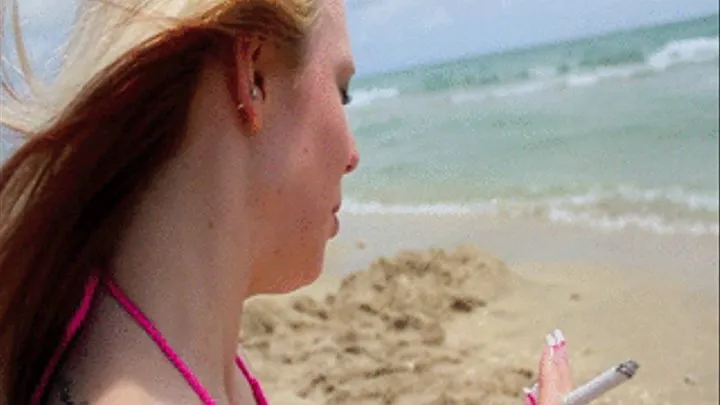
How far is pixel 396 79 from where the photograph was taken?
554 inches

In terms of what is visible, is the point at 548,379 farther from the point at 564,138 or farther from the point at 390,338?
the point at 564,138

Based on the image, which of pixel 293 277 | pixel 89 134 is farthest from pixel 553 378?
pixel 89 134

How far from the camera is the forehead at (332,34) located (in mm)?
954

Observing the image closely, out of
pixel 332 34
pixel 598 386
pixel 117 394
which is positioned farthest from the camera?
pixel 598 386

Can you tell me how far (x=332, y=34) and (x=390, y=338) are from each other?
2325 millimetres

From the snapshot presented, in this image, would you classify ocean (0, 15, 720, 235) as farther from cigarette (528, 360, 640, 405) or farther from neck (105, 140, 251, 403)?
cigarette (528, 360, 640, 405)

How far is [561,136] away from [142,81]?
697 centimetres

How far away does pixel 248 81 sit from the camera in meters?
0.90

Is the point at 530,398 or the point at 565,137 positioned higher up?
the point at 530,398

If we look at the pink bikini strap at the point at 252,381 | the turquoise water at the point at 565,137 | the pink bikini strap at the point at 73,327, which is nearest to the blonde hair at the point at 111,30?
the pink bikini strap at the point at 73,327

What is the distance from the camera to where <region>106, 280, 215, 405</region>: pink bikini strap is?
0.89m

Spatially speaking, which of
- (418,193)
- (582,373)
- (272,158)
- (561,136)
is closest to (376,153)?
(561,136)

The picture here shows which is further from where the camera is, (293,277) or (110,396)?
(293,277)

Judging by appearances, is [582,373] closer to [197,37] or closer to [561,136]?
[197,37]
